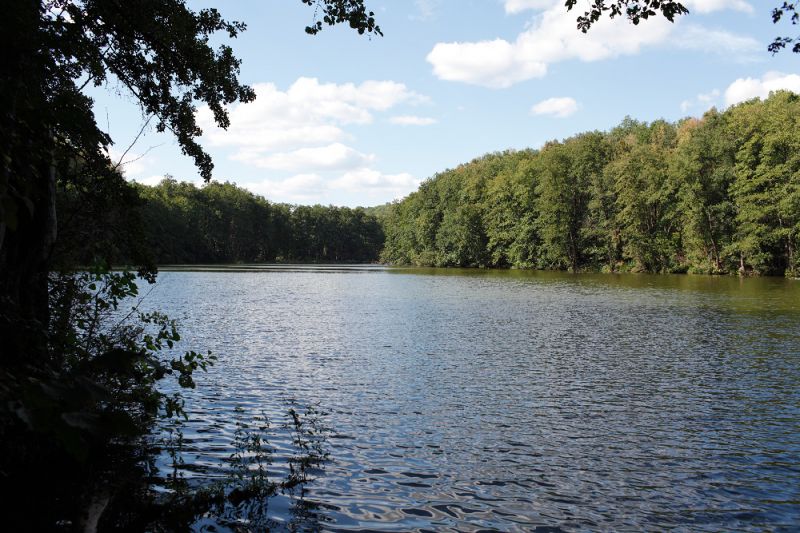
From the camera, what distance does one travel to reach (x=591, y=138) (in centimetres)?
9394

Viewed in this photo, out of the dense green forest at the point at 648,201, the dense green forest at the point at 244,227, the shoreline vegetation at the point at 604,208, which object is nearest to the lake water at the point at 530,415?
the shoreline vegetation at the point at 604,208

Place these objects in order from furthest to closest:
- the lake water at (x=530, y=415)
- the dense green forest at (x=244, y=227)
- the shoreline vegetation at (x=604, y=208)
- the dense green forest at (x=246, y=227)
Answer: the dense green forest at (x=246, y=227) < the dense green forest at (x=244, y=227) < the shoreline vegetation at (x=604, y=208) < the lake water at (x=530, y=415)

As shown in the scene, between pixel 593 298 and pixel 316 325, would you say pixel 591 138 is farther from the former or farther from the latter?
pixel 316 325

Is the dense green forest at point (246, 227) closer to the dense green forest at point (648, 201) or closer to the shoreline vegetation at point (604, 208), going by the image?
the shoreline vegetation at point (604, 208)

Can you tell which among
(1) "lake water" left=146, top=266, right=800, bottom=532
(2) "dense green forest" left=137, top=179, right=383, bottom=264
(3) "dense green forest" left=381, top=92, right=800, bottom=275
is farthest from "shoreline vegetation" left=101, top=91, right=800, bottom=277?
(1) "lake water" left=146, top=266, right=800, bottom=532

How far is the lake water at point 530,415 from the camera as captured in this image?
8.05m

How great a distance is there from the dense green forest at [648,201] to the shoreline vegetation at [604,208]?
7.3 inches

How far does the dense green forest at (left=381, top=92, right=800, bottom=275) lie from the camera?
64.2 m

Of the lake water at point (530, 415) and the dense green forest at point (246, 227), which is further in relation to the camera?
the dense green forest at point (246, 227)

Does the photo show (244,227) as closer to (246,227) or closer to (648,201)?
(246,227)

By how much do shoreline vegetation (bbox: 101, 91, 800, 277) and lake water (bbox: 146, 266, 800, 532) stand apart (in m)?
5.44

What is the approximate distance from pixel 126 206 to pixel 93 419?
24.8 ft

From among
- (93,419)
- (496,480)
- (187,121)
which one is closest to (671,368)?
(496,480)

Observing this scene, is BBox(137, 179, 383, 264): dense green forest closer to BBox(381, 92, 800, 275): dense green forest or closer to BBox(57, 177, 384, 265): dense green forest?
BBox(57, 177, 384, 265): dense green forest
